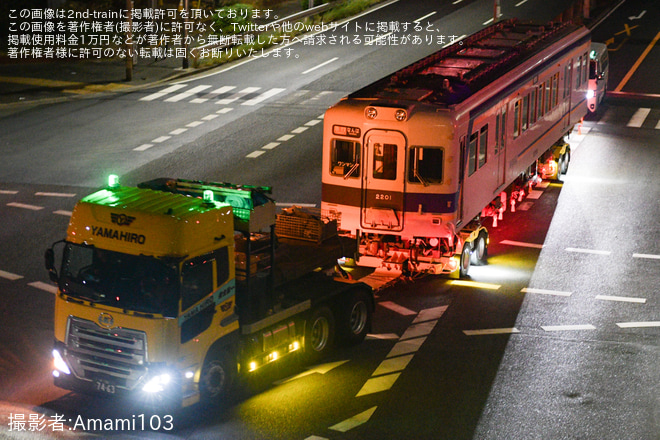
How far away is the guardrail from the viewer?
45.7m

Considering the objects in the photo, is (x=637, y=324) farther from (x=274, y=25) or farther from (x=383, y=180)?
(x=274, y=25)

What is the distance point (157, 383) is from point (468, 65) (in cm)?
1335

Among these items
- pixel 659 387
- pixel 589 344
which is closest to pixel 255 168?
pixel 589 344

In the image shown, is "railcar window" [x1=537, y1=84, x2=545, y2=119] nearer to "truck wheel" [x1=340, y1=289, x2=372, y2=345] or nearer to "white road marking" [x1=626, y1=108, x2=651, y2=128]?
"truck wheel" [x1=340, y1=289, x2=372, y2=345]

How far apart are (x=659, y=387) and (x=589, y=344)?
2025 millimetres

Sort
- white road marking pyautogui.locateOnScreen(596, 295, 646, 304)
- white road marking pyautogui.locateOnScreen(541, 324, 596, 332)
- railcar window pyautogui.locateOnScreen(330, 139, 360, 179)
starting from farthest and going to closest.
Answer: railcar window pyautogui.locateOnScreen(330, 139, 360, 179)
white road marking pyautogui.locateOnScreen(596, 295, 646, 304)
white road marking pyautogui.locateOnScreen(541, 324, 596, 332)

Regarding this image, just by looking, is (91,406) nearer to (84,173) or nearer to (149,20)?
(84,173)

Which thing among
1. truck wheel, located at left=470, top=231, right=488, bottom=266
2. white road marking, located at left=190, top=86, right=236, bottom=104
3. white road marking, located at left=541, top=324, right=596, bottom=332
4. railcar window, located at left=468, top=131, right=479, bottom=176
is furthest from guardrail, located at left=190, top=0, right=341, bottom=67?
white road marking, located at left=541, top=324, right=596, bottom=332

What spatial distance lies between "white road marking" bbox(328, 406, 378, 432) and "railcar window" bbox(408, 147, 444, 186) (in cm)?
666

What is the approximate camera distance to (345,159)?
68.8 ft

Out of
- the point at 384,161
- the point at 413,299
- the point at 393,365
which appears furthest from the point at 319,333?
the point at 384,161

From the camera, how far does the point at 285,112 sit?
3747cm

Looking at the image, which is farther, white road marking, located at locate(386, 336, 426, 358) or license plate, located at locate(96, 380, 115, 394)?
white road marking, located at locate(386, 336, 426, 358)

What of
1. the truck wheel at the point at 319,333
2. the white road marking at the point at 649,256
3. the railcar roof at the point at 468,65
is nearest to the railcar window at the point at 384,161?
the railcar roof at the point at 468,65
